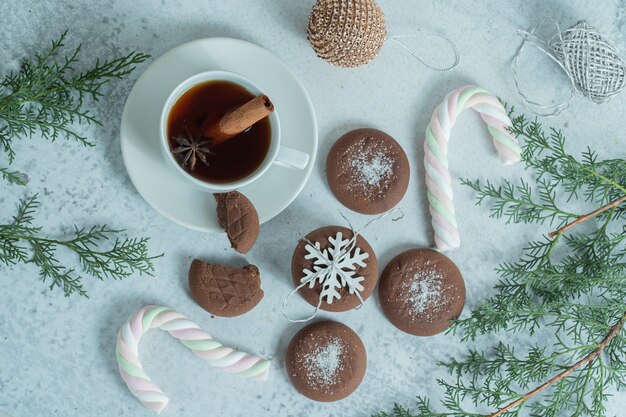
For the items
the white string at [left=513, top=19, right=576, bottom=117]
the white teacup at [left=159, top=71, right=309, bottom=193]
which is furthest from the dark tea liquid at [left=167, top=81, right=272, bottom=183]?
the white string at [left=513, top=19, right=576, bottom=117]

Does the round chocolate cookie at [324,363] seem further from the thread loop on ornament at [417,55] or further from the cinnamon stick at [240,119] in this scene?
the thread loop on ornament at [417,55]

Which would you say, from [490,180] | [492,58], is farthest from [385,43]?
[490,180]

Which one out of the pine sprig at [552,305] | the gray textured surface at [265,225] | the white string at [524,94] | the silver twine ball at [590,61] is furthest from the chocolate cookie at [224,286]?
the silver twine ball at [590,61]

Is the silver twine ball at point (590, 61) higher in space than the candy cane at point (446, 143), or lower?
higher

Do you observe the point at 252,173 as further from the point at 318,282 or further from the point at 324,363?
the point at 324,363

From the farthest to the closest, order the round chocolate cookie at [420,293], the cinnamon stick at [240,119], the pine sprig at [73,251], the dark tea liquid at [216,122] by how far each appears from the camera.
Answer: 1. the round chocolate cookie at [420,293]
2. the pine sprig at [73,251]
3. the dark tea liquid at [216,122]
4. the cinnamon stick at [240,119]

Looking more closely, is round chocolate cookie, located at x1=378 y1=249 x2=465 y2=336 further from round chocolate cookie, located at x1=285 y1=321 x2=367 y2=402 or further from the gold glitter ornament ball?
the gold glitter ornament ball
